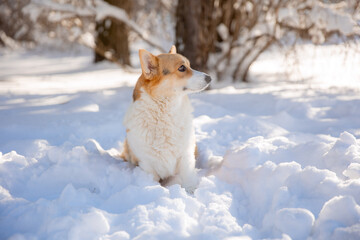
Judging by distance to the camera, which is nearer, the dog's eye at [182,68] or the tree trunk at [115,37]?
the dog's eye at [182,68]

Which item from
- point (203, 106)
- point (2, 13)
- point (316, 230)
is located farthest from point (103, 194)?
point (2, 13)

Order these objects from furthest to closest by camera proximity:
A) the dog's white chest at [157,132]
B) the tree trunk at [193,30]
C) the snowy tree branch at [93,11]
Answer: the snowy tree branch at [93,11]
the tree trunk at [193,30]
the dog's white chest at [157,132]

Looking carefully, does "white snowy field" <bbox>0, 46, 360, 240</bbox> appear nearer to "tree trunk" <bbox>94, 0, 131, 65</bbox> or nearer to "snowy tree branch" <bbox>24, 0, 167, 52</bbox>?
"snowy tree branch" <bbox>24, 0, 167, 52</bbox>

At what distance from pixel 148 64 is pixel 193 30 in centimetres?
357

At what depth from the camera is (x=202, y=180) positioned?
8.49ft

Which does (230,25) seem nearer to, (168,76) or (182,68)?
(182,68)

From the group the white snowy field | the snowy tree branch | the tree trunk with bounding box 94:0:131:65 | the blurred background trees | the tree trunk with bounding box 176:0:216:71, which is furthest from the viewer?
the tree trunk with bounding box 94:0:131:65

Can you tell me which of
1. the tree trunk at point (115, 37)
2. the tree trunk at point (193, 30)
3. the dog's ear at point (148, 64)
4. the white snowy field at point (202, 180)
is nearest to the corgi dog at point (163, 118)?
the dog's ear at point (148, 64)

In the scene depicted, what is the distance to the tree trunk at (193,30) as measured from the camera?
5848mm

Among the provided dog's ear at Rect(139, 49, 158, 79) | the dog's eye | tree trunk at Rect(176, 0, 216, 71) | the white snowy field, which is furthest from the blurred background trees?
dog's ear at Rect(139, 49, 158, 79)

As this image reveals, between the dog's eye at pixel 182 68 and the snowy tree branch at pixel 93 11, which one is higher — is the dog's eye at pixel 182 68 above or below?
below

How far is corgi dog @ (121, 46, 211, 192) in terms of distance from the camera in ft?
8.82

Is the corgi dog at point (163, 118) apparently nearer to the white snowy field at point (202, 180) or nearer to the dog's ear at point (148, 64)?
the dog's ear at point (148, 64)

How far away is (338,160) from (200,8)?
4326mm
